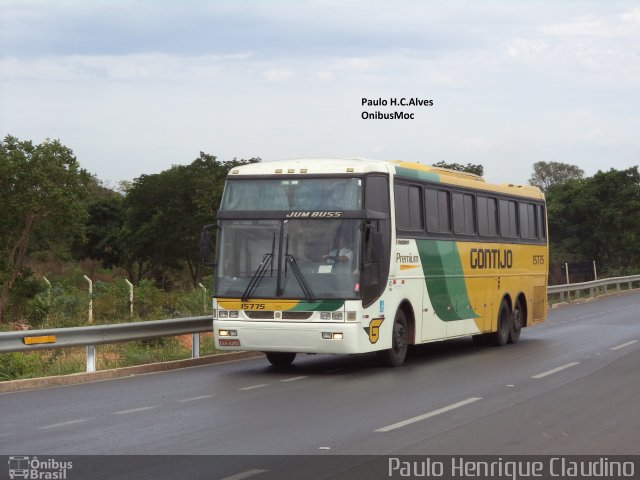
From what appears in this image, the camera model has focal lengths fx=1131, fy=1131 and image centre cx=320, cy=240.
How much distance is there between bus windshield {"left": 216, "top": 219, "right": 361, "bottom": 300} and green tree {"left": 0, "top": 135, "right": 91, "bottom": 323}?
26449mm

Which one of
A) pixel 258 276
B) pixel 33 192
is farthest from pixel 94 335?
pixel 33 192

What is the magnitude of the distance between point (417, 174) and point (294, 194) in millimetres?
2849

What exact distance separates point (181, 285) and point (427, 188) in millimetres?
48291

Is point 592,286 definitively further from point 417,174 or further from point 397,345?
point 397,345

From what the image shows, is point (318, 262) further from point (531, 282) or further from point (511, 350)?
point (531, 282)

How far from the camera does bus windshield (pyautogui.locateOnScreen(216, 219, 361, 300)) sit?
17172 mm

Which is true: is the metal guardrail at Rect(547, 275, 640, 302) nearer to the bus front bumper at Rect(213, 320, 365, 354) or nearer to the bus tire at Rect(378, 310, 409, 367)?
the bus tire at Rect(378, 310, 409, 367)

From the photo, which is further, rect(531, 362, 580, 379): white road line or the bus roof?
the bus roof

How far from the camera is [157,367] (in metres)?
18.4

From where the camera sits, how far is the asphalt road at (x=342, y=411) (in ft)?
34.1

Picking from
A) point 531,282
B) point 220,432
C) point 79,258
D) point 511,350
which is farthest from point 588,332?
point 79,258

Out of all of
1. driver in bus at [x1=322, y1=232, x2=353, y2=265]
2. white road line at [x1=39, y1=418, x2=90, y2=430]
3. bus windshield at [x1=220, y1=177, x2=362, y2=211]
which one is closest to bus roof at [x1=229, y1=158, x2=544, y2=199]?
bus windshield at [x1=220, y1=177, x2=362, y2=211]

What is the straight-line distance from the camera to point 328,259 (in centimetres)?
1730

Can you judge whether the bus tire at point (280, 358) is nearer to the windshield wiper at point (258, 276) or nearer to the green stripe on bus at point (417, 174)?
the windshield wiper at point (258, 276)
